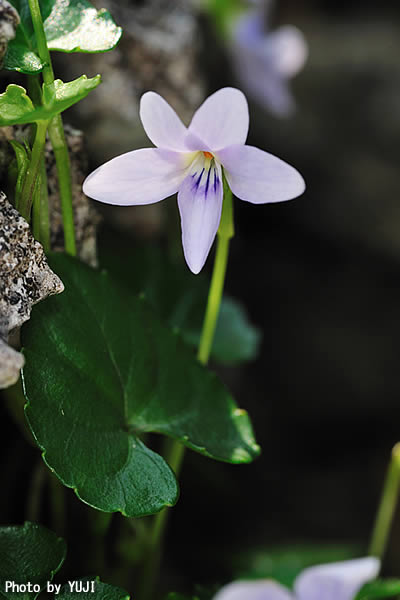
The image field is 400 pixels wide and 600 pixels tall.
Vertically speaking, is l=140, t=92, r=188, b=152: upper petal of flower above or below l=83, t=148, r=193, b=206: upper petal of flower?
above

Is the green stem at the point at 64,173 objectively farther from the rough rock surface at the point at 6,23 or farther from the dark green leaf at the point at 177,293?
the dark green leaf at the point at 177,293

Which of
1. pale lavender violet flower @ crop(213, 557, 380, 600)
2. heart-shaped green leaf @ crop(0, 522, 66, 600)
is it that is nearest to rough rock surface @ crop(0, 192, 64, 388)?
heart-shaped green leaf @ crop(0, 522, 66, 600)

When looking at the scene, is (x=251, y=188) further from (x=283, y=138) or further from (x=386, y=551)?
(x=283, y=138)

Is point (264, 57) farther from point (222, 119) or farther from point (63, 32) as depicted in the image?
point (222, 119)

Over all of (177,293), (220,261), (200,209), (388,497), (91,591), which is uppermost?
(200,209)

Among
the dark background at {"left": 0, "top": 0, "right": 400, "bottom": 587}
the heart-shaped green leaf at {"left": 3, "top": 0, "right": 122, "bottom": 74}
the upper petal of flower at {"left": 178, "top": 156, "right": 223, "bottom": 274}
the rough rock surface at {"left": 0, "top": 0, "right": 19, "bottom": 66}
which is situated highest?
the rough rock surface at {"left": 0, "top": 0, "right": 19, "bottom": 66}

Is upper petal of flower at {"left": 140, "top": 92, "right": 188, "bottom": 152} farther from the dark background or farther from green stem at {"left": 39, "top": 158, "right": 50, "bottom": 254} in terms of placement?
the dark background

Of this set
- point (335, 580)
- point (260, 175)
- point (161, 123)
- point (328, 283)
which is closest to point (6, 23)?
point (161, 123)
